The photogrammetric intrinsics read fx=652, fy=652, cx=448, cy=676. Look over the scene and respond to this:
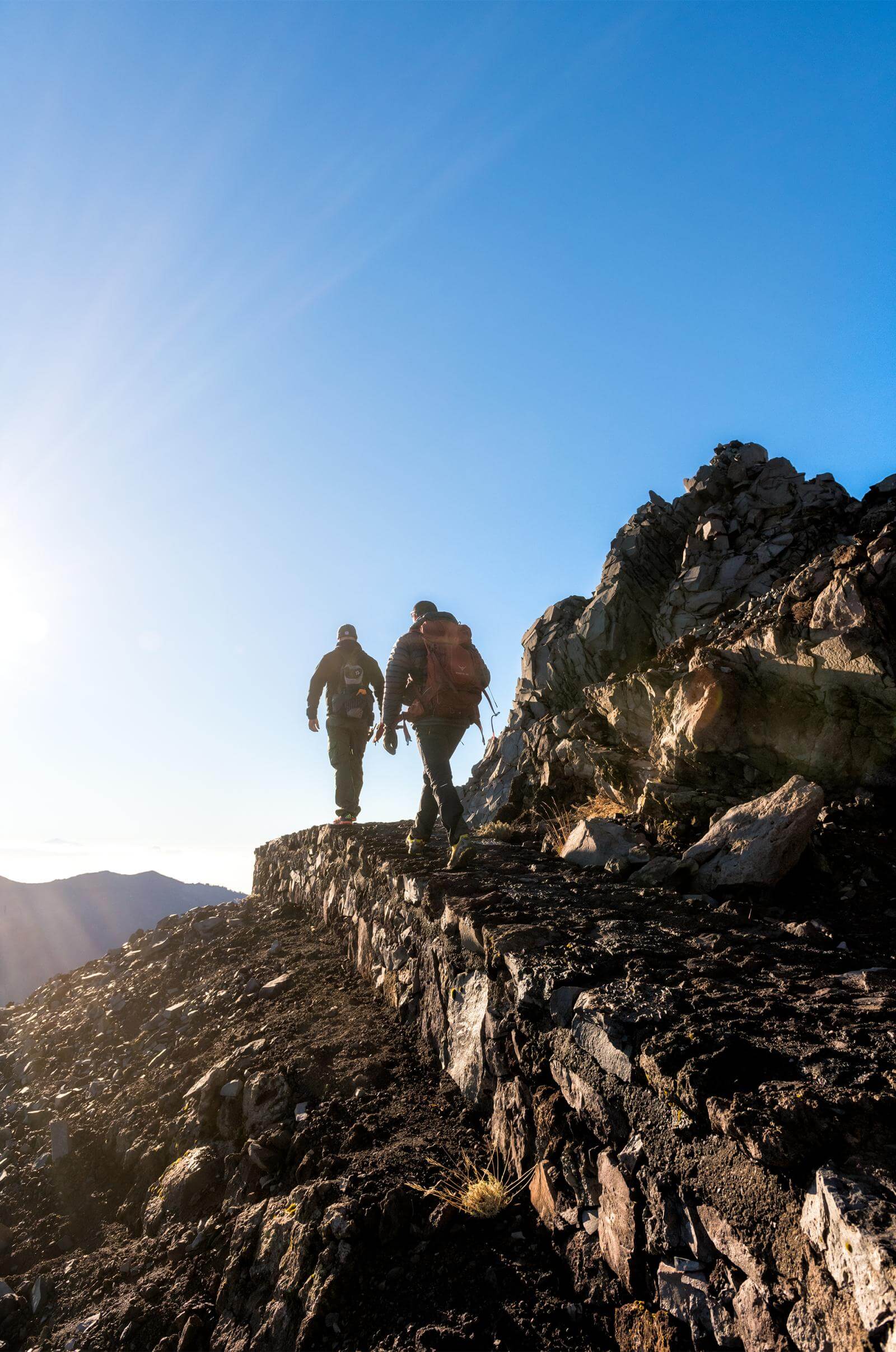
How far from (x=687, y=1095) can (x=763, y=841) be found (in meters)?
3.00

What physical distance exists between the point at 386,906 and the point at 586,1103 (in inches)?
144

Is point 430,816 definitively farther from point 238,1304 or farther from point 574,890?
point 238,1304

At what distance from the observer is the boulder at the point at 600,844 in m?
6.39

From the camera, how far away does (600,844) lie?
21.6 feet

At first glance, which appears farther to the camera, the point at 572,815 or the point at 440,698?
the point at 572,815

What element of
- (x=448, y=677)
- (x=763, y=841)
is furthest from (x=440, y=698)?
(x=763, y=841)

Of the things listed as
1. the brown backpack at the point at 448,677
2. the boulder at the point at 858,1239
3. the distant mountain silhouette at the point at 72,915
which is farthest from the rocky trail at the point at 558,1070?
the distant mountain silhouette at the point at 72,915

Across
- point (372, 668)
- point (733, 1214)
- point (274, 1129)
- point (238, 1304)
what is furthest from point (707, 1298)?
point (372, 668)

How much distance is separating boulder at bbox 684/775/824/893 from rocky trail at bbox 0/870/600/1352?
2.71m

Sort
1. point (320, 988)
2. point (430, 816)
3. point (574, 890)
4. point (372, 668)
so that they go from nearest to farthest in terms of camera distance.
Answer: point (574, 890), point (320, 988), point (430, 816), point (372, 668)

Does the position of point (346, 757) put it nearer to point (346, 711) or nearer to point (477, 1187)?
point (346, 711)

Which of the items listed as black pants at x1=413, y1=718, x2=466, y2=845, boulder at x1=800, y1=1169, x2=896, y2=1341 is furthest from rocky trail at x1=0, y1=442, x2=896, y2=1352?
black pants at x1=413, y1=718, x2=466, y2=845

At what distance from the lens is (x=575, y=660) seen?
22.2 meters

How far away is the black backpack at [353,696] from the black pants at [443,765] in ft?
11.4
